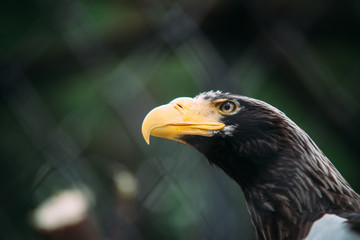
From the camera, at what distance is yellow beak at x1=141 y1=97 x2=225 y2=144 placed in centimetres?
106

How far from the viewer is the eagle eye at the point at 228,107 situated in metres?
1.11

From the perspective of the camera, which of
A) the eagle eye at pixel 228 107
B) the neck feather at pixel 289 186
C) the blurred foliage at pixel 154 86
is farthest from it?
the blurred foliage at pixel 154 86

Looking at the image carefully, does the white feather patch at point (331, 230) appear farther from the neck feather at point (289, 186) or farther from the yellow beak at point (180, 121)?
the yellow beak at point (180, 121)

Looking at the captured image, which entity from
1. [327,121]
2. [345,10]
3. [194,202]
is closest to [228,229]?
[194,202]

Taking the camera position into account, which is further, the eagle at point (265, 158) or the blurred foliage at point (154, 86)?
the blurred foliage at point (154, 86)

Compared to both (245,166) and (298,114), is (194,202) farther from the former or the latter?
(245,166)

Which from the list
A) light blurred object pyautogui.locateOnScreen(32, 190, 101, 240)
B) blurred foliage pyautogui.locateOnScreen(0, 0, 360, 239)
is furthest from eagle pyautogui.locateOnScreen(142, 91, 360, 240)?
blurred foliage pyautogui.locateOnScreen(0, 0, 360, 239)

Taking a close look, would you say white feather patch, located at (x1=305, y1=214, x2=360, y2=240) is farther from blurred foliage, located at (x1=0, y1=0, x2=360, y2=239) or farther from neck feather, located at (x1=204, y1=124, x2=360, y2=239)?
blurred foliage, located at (x1=0, y1=0, x2=360, y2=239)

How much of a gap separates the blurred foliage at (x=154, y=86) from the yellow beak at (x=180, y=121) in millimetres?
921

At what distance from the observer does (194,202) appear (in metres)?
2.21

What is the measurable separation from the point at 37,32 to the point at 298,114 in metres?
1.49

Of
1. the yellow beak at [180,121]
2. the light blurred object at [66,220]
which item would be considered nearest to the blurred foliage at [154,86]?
the light blurred object at [66,220]

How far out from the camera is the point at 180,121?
1.09m

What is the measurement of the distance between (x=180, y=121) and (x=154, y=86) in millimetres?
1400
